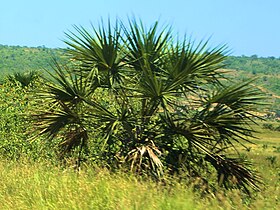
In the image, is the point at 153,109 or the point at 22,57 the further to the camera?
the point at 22,57

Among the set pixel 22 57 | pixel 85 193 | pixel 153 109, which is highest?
pixel 22 57

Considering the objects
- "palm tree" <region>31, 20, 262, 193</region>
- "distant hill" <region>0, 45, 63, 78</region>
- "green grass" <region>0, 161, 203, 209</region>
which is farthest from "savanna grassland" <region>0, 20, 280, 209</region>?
"distant hill" <region>0, 45, 63, 78</region>

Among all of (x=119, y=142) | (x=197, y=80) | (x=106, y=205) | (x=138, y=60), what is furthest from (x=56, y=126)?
(x=106, y=205)

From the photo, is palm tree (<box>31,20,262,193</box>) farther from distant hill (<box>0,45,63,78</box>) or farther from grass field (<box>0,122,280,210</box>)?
distant hill (<box>0,45,63,78</box>)

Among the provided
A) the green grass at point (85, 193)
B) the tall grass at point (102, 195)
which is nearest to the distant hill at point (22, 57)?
the green grass at point (85, 193)

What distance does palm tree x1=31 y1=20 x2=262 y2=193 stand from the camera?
444 inches

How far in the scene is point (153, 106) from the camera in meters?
11.5

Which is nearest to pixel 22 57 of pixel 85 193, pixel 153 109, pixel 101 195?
pixel 153 109

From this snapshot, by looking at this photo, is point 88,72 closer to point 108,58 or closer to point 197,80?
point 108,58

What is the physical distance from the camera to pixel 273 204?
547cm

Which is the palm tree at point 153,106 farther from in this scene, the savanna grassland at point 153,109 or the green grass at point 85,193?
the green grass at point 85,193

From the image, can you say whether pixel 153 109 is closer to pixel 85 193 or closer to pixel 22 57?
pixel 85 193

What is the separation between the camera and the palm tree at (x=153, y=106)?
37.0 ft

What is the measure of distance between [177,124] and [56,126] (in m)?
2.41
